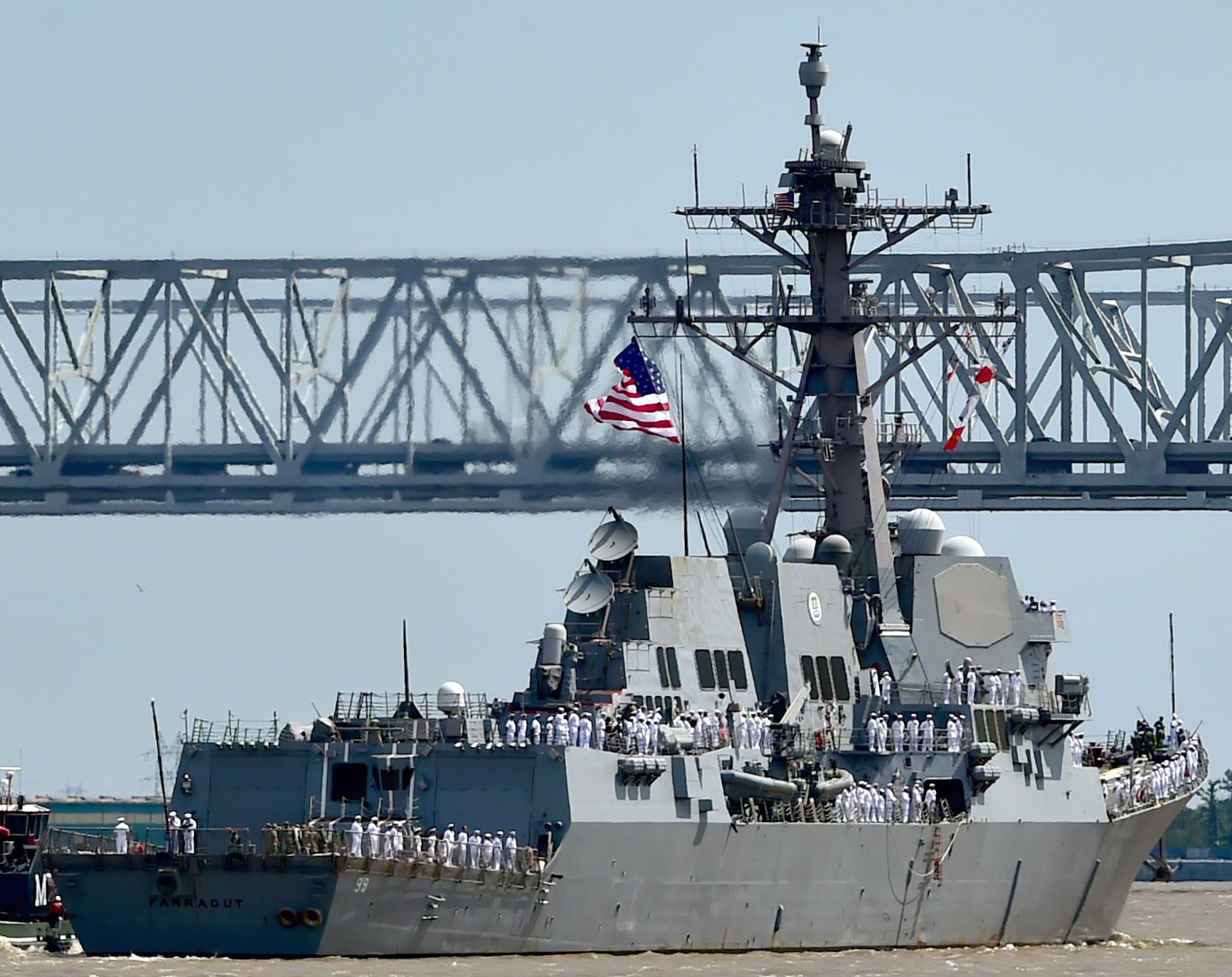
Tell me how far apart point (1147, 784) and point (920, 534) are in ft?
16.2

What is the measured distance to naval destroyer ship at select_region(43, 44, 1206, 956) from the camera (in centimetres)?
3559

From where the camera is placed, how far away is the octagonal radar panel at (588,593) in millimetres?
39219

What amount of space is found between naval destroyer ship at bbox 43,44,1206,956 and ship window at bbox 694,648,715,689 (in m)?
0.05

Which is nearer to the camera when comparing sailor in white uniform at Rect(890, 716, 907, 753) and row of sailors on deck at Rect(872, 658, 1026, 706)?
sailor in white uniform at Rect(890, 716, 907, 753)

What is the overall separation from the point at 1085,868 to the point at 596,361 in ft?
156

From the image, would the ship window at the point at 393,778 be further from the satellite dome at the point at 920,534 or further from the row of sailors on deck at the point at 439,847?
the satellite dome at the point at 920,534

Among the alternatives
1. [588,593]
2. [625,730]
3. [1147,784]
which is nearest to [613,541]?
[588,593]

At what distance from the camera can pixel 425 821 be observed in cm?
3700

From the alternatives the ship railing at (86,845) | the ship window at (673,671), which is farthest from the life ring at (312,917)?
the ship window at (673,671)

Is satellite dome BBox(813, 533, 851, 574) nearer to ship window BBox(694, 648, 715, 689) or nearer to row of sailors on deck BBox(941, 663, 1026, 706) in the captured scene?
row of sailors on deck BBox(941, 663, 1026, 706)

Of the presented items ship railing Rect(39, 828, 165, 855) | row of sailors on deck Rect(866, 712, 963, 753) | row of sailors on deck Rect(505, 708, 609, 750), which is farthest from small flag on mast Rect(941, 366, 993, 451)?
ship railing Rect(39, 828, 165, 855)

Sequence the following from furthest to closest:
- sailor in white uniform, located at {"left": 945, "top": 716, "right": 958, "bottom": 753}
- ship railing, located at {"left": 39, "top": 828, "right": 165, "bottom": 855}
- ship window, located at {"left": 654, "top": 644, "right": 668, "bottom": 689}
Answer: sailor in white uniform, located at {"left": 945, "top": 716, "right": 958, "bottom": 753}
ship window, located at {"left": 654, "top": 644, "right": 668, "bottom": 689}
ship railing, located at {"left": 39, "top": 828, "right": 165, "bottom": 855}

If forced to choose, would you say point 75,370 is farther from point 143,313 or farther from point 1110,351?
point 1110,351

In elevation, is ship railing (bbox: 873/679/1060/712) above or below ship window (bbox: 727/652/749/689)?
below
